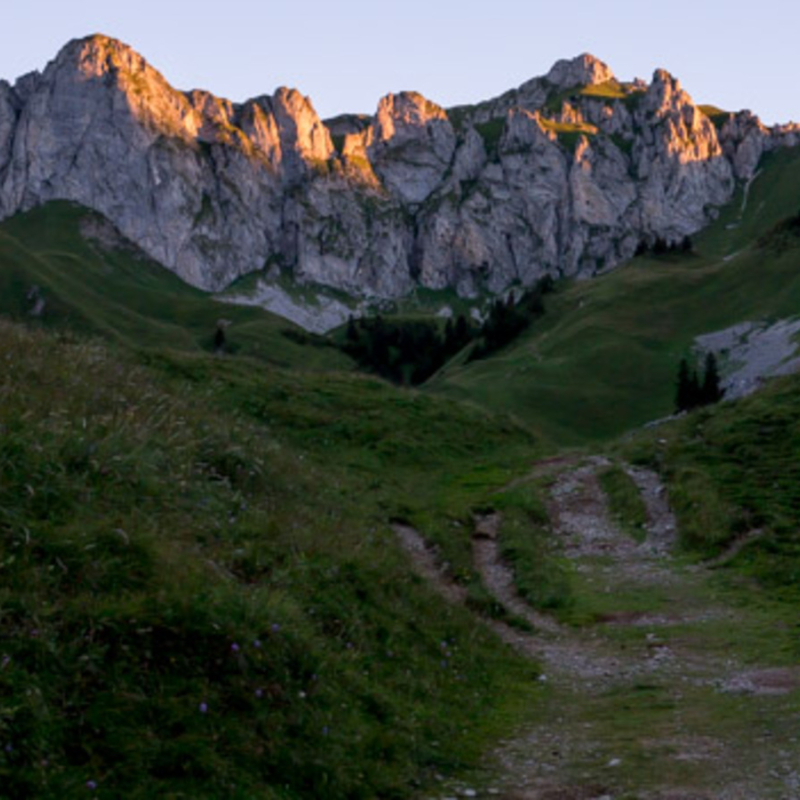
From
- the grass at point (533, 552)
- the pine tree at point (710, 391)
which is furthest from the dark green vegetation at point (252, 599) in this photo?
the pine tree at point (710, 391)

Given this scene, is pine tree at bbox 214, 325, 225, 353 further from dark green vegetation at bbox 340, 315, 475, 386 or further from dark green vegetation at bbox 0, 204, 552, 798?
dark green vegetation at bbox 0, 204, 552, 798

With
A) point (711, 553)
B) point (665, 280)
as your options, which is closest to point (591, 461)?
point (711, 553)

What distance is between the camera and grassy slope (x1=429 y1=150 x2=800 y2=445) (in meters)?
94.9

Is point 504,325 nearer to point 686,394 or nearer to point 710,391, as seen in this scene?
point 686,394

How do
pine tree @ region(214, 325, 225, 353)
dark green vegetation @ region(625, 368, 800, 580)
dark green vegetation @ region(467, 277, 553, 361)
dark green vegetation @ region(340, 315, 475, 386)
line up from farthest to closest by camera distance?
pine tree @ region(214, 325, 225, 353), dark green vegetation @ region(340, 315, 475, 386), dark green vegetation @ region(467, 277, 553, 361), dark green vegetation @ region(625, 368, 800, 580)

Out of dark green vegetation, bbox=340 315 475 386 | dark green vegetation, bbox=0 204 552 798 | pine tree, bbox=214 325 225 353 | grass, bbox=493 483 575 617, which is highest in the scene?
pine tree, bbox=214 325 225 353

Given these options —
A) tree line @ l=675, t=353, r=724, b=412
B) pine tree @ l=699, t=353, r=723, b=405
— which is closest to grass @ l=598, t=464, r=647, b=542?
pine tree @ l=699, t=353, r=723, b=405

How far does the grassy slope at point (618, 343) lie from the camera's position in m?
94.9

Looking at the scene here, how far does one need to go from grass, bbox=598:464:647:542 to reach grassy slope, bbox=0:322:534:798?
1397 centimetres

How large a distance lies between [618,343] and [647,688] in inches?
4095

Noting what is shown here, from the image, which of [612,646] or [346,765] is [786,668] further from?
[346,765]

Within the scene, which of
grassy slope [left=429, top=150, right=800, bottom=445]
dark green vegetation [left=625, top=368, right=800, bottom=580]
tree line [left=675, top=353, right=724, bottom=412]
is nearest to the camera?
dark green vegetation [left=625, top=368, right=800, bottom=580]

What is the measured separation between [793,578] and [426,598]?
12.0 m

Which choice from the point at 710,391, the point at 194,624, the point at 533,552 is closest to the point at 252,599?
the point at 194,624
